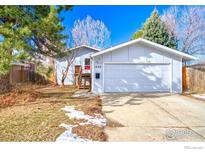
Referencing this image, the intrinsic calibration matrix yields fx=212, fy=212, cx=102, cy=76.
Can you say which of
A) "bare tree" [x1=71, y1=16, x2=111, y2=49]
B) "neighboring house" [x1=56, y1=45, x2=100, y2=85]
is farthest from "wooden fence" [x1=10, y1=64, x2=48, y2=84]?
"bare tree" [x1=71, y1=16, x2=111, y2=49]

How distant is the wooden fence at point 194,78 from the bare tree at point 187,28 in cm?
545

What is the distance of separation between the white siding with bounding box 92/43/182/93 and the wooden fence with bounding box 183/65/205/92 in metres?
1.04

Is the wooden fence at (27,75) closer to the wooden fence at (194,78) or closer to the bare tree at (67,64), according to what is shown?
the bare tree at (67,64)

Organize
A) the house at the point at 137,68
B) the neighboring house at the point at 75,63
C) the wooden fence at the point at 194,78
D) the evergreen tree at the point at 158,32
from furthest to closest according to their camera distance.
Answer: the evergreen tree at the point at 158,32, the neighboring house at the point at 75,63, the wooden fence at the point at 194,78, the house at the point at 137,68

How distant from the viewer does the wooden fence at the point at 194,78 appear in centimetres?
1147

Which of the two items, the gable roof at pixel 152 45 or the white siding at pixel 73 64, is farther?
the white siding at pixel 73 64

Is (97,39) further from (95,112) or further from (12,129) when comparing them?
(12,129)

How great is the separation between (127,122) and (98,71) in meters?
6.24

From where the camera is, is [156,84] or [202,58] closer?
[156,84]

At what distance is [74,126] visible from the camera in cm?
496

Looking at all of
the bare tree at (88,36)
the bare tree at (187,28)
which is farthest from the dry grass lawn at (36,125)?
the bare tree at (187,28)
